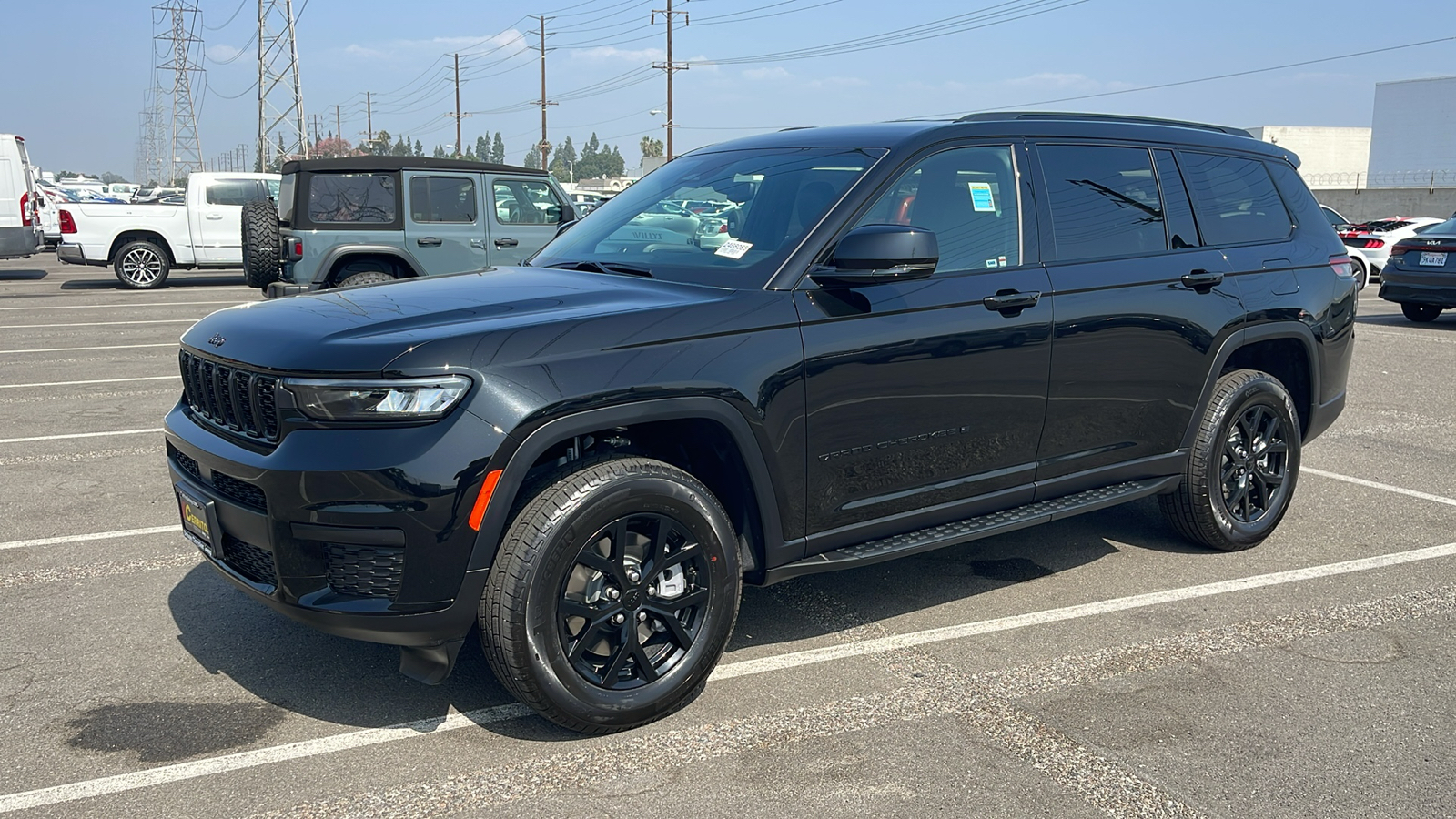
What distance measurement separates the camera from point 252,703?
3697 millimetres

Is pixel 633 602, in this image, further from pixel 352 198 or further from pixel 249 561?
pixel 352 198

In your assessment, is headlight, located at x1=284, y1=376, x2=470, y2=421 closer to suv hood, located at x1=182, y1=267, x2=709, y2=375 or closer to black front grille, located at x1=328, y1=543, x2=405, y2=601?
suv hood, located at x1=182, y1=267, x2=709, y2=375

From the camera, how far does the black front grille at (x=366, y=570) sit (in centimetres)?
315

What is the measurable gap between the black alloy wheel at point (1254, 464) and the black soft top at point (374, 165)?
9369 millimetres

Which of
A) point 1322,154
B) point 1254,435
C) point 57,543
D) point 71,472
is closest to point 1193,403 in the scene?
point 1254,435

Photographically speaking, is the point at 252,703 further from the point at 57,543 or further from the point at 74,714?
the point at 57,543

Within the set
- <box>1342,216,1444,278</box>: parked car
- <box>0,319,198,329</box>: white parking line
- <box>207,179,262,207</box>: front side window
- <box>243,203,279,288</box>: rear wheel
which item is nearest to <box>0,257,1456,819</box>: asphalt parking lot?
<box>243,203,279,288</box>: rear wheel

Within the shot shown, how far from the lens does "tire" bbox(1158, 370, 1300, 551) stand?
5.13 m

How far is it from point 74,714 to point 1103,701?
11.0ft

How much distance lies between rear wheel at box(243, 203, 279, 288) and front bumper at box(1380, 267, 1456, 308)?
45.9ft

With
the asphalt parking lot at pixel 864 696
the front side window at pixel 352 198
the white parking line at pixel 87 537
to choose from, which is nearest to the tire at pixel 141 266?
the front side window at pixel 352 198

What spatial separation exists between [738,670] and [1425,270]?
14030 millimetres

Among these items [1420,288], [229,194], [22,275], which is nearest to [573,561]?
[1420,288]

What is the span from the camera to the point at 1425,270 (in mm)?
14469
